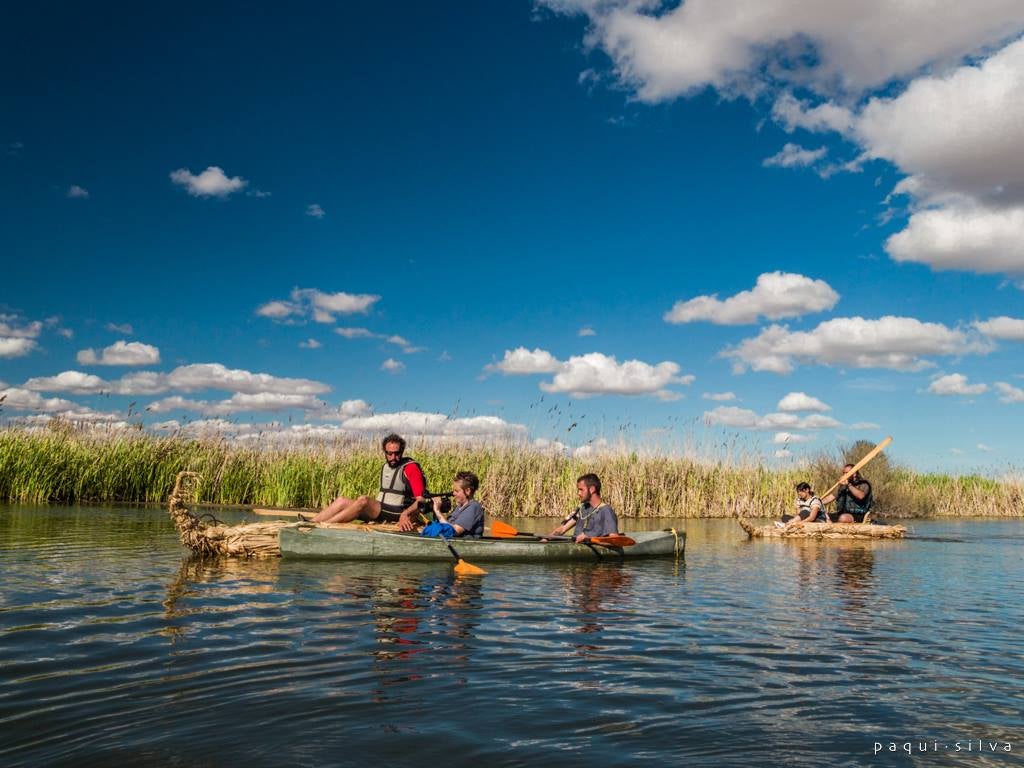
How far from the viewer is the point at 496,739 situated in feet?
12.3

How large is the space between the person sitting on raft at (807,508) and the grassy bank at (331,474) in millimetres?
5894

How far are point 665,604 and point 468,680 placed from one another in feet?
12.0

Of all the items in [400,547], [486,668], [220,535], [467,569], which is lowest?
[486,668]

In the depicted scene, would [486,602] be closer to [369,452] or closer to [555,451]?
[369,452]

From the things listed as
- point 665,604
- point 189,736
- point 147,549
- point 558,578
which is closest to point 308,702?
point 189,736

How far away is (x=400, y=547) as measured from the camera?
10.4m

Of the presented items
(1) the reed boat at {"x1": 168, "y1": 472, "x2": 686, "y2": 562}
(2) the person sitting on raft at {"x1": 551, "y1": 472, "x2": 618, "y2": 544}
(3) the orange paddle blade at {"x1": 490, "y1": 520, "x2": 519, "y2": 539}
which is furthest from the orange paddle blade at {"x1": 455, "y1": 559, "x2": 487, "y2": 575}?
(2) the person sitting on raft at {"x1": 551, "y1": 472, "x2": 618, "y2": 544}

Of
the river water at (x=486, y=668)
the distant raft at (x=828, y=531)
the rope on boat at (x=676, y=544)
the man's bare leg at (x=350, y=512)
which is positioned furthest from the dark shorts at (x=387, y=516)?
the distant raft at (x=828, y=531)

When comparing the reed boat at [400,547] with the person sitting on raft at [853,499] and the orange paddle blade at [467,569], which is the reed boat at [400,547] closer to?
the orange paddle blade at [467,569]

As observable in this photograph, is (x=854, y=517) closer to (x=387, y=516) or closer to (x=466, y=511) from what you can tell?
(x=466, y=511)

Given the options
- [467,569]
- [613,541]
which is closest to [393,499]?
[467,569]

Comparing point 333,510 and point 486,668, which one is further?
point 333,510

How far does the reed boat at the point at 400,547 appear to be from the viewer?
1020 centimetres

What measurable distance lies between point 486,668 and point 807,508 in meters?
13.7
